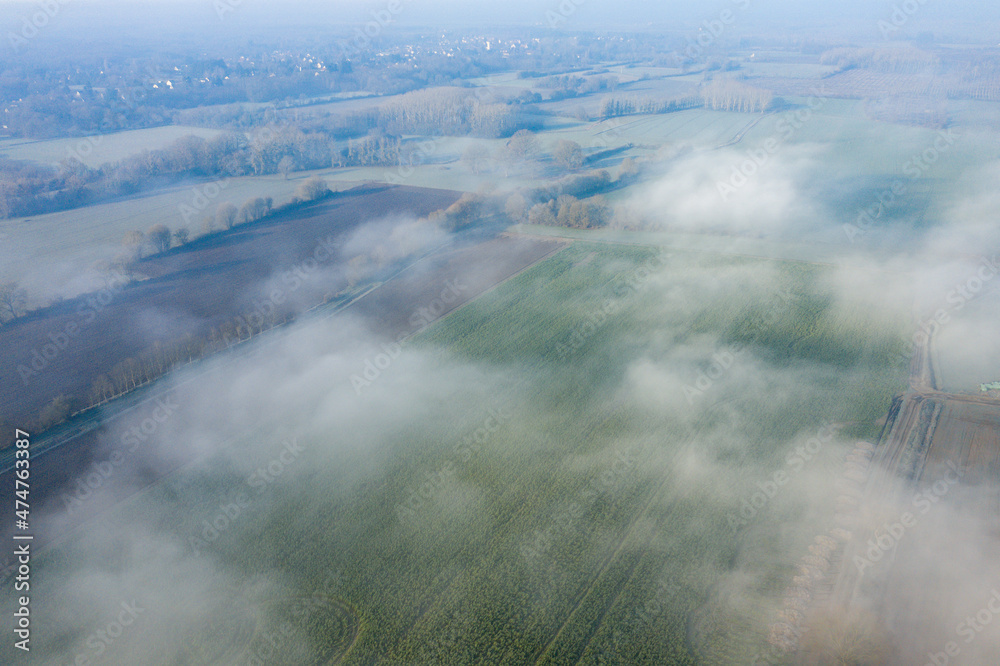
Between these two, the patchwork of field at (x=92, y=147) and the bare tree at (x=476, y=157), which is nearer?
the bare tree at (x=476, y=157)

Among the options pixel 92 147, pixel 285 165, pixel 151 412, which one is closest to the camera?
pixel 151 412

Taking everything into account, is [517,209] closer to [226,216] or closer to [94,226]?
[226,216]

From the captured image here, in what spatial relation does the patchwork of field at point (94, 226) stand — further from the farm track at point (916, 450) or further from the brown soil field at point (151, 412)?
the farm track at point (916, 450)

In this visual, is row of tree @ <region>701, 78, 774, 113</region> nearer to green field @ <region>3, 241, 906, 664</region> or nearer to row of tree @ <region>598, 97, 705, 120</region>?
row of tree @ <region>598, 97, 705, 120</region>

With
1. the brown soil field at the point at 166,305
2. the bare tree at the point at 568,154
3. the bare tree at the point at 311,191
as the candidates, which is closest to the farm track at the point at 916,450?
the brown soil field at the point at 166,305

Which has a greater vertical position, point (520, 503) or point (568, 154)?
point (568, 154)

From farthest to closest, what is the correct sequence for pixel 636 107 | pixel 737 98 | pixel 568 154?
1. pixel 636 107
2. pixel 737 98
3. pixel 568 154

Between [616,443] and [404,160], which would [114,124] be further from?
[616,443]

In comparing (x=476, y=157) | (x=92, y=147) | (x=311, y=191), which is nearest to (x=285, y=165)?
(x=311, y=191)
